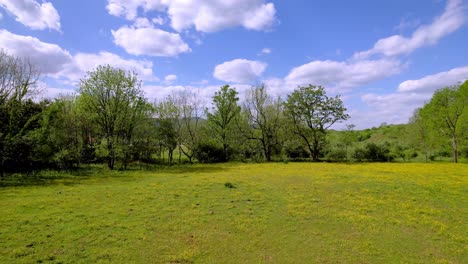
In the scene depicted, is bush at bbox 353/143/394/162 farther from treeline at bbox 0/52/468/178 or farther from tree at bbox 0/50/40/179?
tree at bbox 0/50/40/179

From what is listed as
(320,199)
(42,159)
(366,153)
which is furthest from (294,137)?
(42,159)

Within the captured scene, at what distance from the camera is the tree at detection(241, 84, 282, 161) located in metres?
43.7

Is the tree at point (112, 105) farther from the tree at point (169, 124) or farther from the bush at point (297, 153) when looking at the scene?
the bush at point (297, 153)

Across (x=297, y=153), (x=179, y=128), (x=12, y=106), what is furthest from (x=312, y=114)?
(x=12, y=106)

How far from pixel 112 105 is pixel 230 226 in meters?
26.1

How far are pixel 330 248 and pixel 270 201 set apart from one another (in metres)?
5.86

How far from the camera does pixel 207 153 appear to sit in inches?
1607

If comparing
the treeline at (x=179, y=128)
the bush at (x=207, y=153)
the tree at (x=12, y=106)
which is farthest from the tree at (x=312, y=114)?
the tree at (x=12, y=106)

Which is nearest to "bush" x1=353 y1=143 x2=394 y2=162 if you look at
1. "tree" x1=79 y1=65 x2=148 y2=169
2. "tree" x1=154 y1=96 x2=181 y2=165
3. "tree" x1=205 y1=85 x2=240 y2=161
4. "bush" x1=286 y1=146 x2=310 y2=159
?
"bush" x1=286 y1=146 x2=310 y2=159

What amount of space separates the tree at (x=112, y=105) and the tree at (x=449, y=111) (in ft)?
153

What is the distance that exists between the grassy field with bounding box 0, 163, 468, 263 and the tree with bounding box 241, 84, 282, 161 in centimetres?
→ 2829

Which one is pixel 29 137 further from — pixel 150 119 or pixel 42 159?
pixel 150 119

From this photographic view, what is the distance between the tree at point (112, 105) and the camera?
28.4 meters

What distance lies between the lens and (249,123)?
147ft
